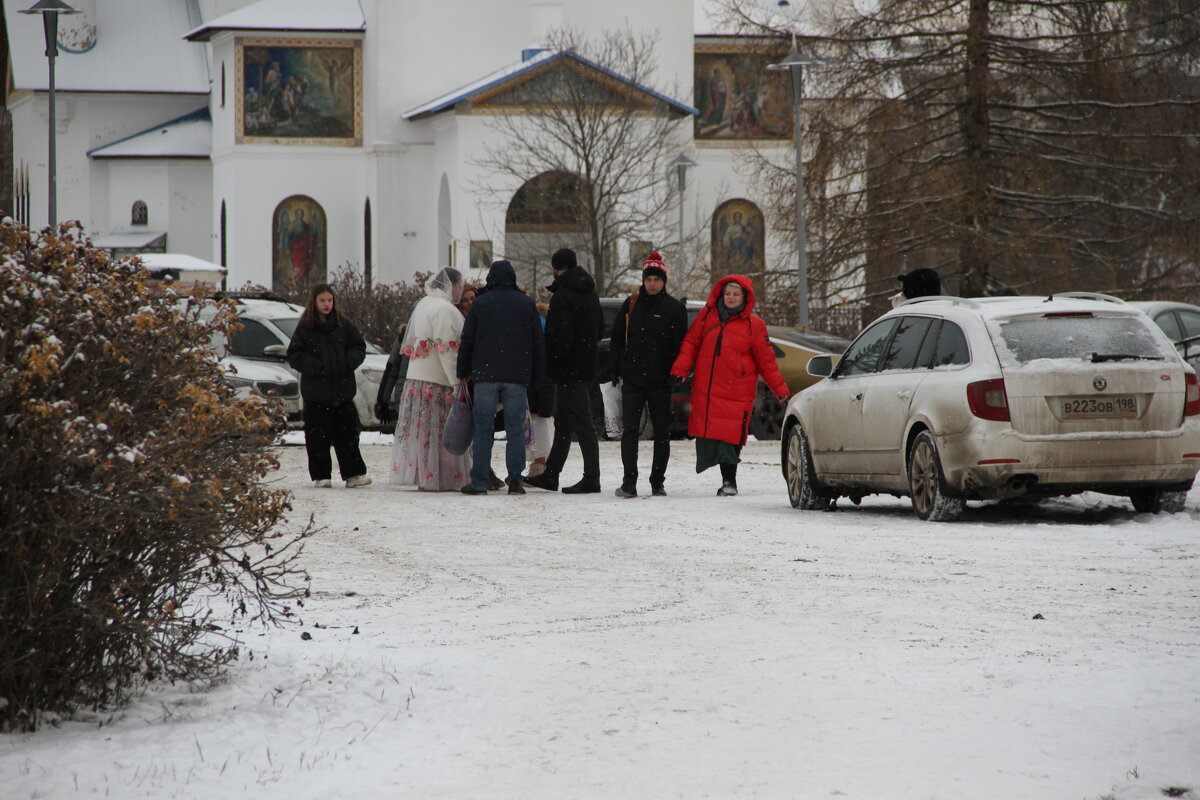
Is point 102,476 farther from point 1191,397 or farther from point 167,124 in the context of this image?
point 167,124

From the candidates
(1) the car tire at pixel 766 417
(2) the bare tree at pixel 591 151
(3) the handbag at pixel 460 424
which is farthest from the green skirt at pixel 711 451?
(2) the bare tree at pixel 591 151

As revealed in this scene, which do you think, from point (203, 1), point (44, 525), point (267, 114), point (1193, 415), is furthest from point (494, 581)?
point (203, 1)

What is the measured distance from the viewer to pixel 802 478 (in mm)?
13555

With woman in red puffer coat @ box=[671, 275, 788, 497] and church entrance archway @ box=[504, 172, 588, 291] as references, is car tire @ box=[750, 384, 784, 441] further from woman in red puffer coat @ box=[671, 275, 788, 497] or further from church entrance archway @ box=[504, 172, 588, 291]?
church entrance archway @ box=[504, 172, 588, 291]

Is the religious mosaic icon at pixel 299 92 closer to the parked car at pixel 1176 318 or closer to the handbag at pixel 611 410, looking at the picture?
the handbag at pixel 611 410

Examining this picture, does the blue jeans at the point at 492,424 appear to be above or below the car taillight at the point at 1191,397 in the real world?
below

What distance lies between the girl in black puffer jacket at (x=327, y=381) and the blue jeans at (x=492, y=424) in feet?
4.23

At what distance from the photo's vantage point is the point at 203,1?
66.1 m

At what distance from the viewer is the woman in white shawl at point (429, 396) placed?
15406mm

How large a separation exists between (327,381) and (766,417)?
26.4 ft

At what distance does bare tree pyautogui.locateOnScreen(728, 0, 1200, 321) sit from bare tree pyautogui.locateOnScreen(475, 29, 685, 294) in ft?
40.8

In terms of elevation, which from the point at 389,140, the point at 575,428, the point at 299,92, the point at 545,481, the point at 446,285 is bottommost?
the point at 545,481

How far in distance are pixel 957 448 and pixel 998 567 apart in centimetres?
210

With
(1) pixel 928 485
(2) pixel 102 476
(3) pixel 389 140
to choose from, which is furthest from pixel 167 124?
(2) pixel 102 476
